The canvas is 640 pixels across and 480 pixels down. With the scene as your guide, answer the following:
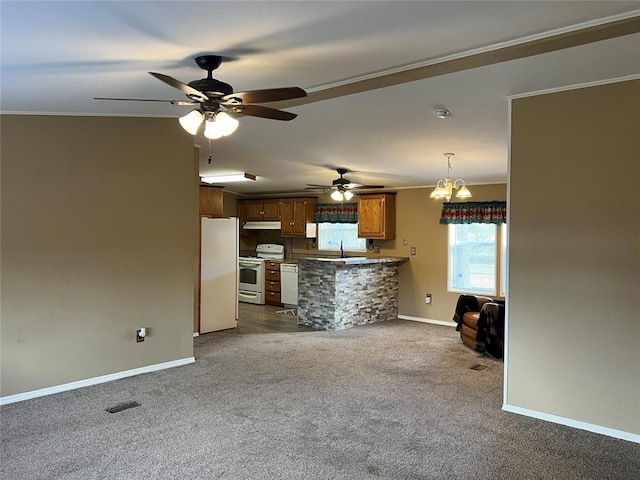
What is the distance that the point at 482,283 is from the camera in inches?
281

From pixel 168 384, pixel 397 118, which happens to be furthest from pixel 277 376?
pixel 397 118

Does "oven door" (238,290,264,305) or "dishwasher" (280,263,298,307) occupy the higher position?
"dishwasher" (280,263,298,307)

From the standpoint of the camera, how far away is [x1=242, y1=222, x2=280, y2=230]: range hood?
376 inches

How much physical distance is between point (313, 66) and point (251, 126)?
74.7 inches

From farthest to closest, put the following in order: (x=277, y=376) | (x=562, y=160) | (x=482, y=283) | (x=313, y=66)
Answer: (x=482, y=283), (x=277, y=376), (x=562, y=160), (x=313, y=66)

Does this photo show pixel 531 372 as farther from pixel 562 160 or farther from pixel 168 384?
pixel 168 384

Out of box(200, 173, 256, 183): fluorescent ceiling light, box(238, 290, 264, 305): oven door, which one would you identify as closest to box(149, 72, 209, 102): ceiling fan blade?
box(200, 173, 256, 183): fluorescent ceiling light

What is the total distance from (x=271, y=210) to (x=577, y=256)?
690 centimetres

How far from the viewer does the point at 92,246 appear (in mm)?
4273

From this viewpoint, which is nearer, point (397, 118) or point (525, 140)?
point (525, 140)

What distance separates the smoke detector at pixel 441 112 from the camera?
383 cm

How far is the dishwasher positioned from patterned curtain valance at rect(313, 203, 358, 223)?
1044 mm

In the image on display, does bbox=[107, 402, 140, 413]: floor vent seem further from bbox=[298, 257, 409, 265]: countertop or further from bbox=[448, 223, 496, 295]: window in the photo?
bbox=[448, 223, 496, 295]: window

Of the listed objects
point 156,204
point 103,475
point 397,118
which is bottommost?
point 103,475
